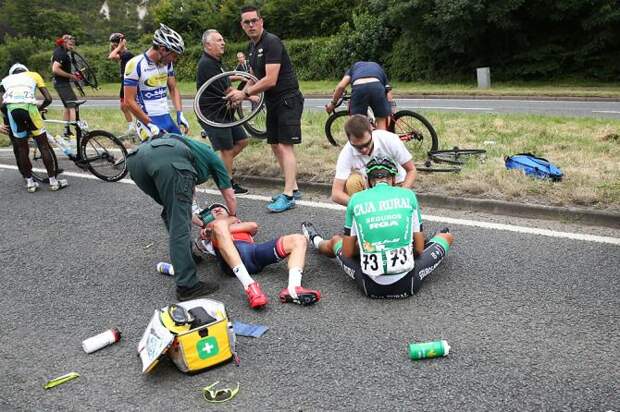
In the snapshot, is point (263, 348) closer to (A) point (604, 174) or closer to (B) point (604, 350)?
(B) point (604, 350)

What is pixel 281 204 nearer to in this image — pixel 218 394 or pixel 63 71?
pixel 218 394

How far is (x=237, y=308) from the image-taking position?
4383 millimetres

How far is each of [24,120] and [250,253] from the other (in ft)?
17.2

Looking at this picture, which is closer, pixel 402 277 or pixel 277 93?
pixel 402 277

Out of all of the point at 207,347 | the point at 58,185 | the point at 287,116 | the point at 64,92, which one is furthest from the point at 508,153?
the point at 64,92

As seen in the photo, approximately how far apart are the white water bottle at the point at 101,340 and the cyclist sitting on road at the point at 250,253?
1.01 meters

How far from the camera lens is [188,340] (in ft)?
11.2

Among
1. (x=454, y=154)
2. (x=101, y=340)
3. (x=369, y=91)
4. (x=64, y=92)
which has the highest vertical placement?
(x=64, y=92)

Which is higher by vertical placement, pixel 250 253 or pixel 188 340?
pixel 250 253

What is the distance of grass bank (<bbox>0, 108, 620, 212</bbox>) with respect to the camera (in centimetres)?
588

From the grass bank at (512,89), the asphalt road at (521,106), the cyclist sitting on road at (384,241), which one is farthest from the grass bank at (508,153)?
the grass bank at (512,89)

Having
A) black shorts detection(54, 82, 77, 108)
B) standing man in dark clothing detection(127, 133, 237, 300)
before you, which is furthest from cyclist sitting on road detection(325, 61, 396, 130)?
black shorts detection(54, 82, 77, 108)

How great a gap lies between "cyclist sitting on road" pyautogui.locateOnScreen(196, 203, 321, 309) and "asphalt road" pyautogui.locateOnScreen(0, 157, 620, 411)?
111 mm

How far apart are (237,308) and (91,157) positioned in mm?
5469
